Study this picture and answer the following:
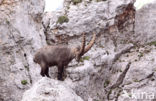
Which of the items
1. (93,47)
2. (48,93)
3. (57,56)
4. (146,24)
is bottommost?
(93,47)

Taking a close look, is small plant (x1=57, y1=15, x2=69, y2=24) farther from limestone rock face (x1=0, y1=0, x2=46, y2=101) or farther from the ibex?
the ibex

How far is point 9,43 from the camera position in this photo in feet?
53.7

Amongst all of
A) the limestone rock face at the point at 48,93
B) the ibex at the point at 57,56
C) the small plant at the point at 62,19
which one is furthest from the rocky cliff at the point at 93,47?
the limestone rock face at the point at 48,93

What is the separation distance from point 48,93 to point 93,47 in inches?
326

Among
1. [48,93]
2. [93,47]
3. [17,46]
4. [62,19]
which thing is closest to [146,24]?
[93,47]

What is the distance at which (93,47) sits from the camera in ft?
61.0

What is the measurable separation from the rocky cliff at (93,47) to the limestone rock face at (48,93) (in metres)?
3.27

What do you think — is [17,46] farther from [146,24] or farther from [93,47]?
[146,24]

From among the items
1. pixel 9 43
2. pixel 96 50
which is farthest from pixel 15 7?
pixel 96 50

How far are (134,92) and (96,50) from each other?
4.21 m

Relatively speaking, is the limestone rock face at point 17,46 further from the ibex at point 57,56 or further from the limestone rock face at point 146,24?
the limestone rock face at point 146,24

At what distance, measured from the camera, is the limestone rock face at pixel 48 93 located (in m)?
10.8

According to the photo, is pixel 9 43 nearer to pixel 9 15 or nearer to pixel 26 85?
pixel 9 15

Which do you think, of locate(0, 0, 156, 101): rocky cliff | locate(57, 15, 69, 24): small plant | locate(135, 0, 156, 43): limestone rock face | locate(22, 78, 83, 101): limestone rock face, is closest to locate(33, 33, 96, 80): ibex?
locate(22, 78, 83, 101): limestone rock face
